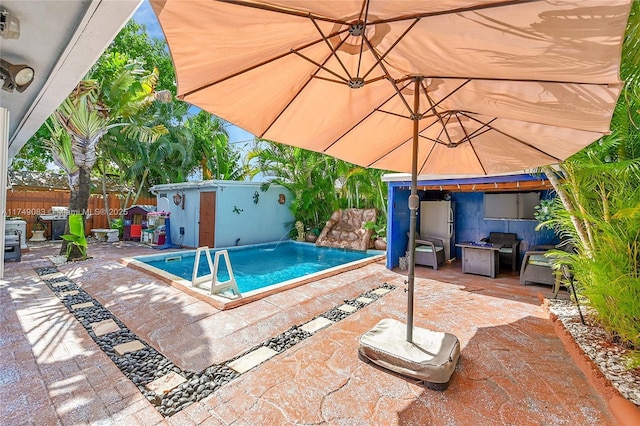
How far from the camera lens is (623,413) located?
2414 millimetres

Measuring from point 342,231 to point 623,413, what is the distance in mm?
11315

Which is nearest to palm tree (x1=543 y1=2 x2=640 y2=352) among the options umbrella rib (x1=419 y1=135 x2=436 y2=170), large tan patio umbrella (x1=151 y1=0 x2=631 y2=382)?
large tan patio umbrella (x1=151 y1=0 x2=631 y2=382)

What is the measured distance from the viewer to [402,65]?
2.77 metres

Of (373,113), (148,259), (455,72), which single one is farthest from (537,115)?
(148,259)

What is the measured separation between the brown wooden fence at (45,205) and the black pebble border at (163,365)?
12513 mm

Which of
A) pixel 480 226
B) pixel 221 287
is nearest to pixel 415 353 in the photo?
pixel 221 287

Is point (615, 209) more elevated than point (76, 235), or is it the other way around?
point (615, 209)

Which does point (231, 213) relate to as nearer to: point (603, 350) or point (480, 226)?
point (480, 226)

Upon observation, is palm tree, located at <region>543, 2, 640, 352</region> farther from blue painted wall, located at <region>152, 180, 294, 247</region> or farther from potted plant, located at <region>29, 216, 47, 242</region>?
potted plant, located at <region>29, 216, 47, 242</region>

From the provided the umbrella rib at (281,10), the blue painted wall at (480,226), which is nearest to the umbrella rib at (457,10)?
the umbrella rib at (281,10)

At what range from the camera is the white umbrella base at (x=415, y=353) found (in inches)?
111

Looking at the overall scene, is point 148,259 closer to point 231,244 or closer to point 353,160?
point 231,244

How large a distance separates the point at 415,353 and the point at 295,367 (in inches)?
51.6

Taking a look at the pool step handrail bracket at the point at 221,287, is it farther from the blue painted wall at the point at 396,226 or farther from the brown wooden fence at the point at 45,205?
the brown wooden fence at the point at 45,205
